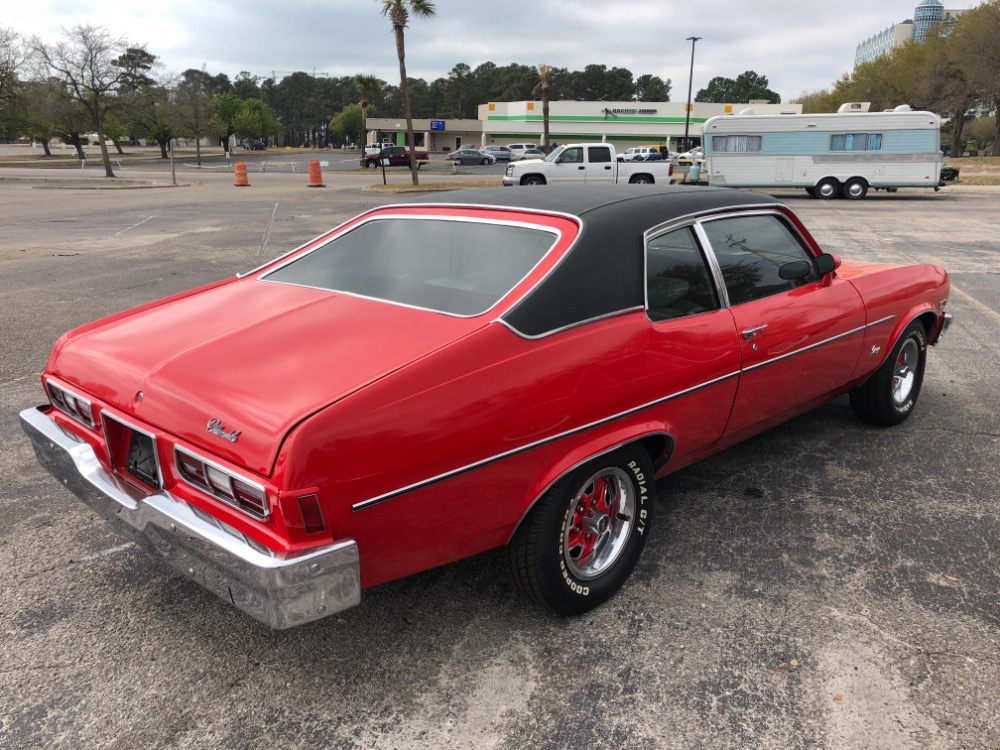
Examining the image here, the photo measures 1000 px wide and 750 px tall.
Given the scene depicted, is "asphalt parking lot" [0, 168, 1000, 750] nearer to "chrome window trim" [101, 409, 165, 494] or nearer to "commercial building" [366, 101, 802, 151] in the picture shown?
"chrome window trim" [101, 409, 165, 494]

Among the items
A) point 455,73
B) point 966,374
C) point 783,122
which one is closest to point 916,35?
point 455,73

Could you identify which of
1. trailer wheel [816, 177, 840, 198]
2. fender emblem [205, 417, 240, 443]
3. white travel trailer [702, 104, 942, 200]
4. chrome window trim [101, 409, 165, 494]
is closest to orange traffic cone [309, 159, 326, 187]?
white travel trailer [702, 104, 942, 200]

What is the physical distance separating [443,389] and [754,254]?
2048 millimetres

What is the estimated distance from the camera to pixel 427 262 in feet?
9.93

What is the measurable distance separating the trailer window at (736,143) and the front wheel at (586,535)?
24.2 metres

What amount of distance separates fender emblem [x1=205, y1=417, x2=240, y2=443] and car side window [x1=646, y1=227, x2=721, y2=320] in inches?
62.0

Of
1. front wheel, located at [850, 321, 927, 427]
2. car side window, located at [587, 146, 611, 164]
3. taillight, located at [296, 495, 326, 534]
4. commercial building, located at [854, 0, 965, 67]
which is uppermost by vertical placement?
commercial building, located at [854, 0, 965, 67]

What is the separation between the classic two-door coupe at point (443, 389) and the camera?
2.00 m

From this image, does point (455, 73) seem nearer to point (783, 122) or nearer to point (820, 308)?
point (783, 122)

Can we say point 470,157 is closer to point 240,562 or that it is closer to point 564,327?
point 564,327

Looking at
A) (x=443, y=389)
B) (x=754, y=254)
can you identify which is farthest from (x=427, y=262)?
(x=754, y=254)

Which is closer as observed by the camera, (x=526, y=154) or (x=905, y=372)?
(x=905, y=372)

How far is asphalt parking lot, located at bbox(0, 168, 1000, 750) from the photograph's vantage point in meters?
2.17

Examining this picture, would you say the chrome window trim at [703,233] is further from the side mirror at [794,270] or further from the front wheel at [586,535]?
the front wheel at [586,535]
